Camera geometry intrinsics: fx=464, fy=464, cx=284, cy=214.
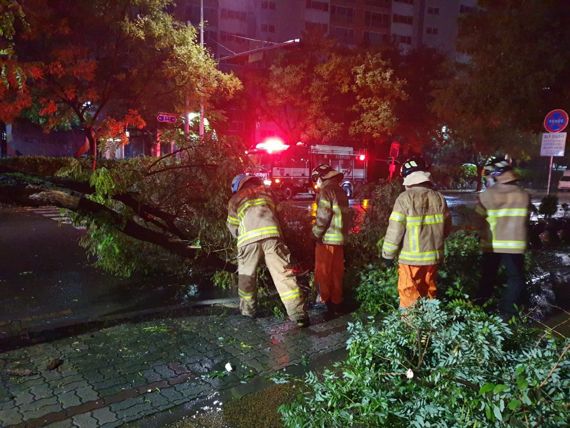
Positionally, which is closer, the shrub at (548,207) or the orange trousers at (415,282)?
the orange trousers at (415,282)

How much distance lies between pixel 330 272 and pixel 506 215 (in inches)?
78.4

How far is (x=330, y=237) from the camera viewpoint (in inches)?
213

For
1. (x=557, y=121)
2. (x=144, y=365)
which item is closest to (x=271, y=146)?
(x=557, y=121)

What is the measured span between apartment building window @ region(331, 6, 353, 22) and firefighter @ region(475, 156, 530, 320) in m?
48.8

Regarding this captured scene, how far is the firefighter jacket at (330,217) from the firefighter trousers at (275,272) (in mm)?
634

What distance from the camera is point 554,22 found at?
36.5 ft

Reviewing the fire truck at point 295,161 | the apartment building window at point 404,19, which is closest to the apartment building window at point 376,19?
the apartment building window at point 404,19

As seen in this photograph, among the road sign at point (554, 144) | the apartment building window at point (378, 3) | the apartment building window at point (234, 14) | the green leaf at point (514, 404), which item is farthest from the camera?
the apartment building window at point (378, 3)

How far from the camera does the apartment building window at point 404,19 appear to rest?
52466 mm

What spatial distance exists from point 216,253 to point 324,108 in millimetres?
22782

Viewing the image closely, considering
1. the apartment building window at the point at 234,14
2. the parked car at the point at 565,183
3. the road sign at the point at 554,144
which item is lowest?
the parked car at the point at 565,183

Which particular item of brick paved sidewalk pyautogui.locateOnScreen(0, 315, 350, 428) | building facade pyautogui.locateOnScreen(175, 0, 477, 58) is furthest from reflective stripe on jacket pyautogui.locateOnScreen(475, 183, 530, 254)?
building facade pyautogui.locateOnScreen(175, 0, 477, 58)

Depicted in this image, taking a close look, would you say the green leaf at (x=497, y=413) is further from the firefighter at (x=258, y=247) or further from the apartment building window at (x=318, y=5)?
the apartment building window at (x=318, y=5)

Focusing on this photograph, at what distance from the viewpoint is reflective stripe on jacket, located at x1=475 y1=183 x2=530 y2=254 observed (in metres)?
4.73
